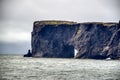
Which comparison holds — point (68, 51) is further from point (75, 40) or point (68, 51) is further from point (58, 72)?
point (58, 72)

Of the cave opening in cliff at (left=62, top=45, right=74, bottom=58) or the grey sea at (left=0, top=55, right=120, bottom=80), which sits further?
the cave opening in cliff at (left=62, top=45, right=74, bottom=58)

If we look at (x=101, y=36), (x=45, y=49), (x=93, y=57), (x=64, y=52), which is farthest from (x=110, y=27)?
(x=45, y=49)

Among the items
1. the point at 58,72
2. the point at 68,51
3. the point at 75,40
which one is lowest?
the point at 68,51

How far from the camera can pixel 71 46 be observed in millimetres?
182625

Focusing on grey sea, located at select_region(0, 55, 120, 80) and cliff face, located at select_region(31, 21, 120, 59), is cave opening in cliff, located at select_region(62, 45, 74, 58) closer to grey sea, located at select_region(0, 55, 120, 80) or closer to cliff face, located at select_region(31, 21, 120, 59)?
cliff face, located at select_region(31, 21, 120, 59)

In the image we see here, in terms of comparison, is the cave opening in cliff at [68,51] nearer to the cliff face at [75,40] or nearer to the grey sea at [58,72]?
the cliff face at [75,40]

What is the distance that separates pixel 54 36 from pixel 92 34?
28435 millimetres

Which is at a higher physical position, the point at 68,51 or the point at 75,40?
the point at 75,40

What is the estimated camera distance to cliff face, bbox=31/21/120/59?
16550cm

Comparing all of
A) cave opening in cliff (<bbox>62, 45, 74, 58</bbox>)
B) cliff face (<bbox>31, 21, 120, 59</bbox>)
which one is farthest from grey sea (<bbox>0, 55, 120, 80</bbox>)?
cave opening in cliff (<bbox>62, 45, 74, 58</bbox>)

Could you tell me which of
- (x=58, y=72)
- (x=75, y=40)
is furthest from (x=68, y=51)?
(x=58, y=72)

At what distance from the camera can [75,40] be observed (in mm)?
178500

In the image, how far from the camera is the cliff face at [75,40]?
6516 inches

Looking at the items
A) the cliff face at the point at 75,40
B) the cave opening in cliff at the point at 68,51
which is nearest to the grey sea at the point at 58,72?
the cliff face at the point at 75,40
